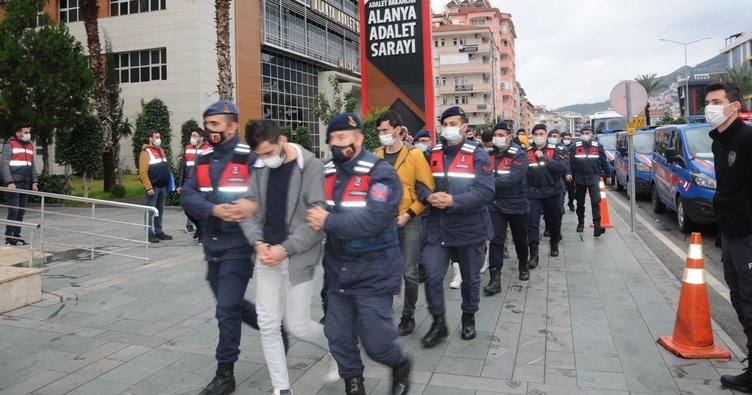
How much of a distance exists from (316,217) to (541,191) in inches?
212

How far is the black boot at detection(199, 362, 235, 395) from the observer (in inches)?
137

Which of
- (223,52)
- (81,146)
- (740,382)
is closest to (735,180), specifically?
(740,382)

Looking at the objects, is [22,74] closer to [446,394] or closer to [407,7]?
[407,7]

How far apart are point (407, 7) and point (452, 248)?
19.7ft

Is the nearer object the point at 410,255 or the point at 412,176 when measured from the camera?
the point at 412,176

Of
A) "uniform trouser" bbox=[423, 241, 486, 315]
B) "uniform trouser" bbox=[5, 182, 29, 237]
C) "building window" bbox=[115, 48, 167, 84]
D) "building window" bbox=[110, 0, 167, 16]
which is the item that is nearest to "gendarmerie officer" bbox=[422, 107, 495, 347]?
"uniform trouser" bbox=[423, 241, 486, 315]

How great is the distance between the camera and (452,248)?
186 inches

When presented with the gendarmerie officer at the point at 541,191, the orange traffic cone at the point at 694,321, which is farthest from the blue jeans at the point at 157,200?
the orange traffic cone at the point at 694,321

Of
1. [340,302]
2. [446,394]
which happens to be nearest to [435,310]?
[446,394]

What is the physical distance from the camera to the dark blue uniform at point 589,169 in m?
9.80

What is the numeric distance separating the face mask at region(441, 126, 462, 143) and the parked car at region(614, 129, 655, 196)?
37.3 feet

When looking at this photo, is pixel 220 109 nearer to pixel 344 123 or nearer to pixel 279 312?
pixel 344 123

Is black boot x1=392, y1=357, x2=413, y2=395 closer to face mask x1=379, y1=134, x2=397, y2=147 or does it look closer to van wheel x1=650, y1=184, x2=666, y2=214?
face mask x1=379, y1=134, x2=397, y2=147

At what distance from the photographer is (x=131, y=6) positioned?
29469mm
